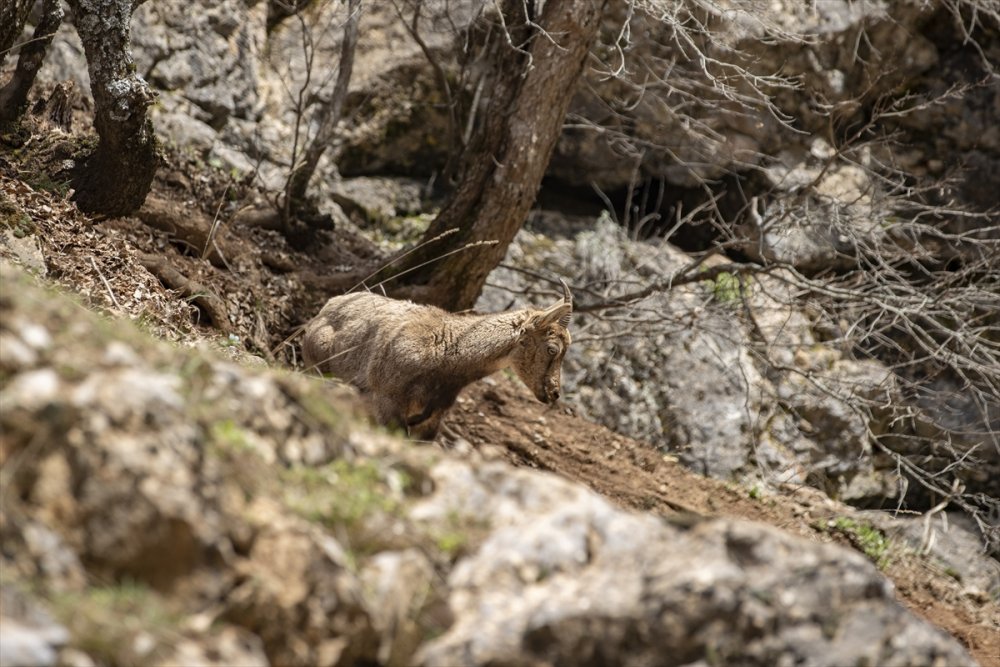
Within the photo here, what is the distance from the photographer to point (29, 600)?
339 centimetres

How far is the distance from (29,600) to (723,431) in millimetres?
9316

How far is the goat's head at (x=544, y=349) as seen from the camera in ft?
27.5

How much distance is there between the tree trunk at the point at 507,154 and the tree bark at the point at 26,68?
11.7 feet

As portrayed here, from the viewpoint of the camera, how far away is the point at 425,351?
8109 mm

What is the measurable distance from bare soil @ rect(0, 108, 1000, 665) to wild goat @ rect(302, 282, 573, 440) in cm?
69

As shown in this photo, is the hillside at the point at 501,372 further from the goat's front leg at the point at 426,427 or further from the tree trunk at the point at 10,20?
the goat's front leg at the point at 426,427

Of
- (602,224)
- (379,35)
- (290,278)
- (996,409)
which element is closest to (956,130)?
(996,409)

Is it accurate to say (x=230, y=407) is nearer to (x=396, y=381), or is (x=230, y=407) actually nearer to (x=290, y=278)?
(x=396, y=381)

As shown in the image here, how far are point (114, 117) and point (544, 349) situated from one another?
12.7ft

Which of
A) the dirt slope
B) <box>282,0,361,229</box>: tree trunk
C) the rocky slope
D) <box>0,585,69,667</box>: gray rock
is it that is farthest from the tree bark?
<box>0,585,69,667</box>: gray rock

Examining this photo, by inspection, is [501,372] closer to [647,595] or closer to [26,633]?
[647,595]

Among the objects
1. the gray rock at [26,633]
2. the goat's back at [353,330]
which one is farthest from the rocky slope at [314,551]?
the goat's back at [353,330]

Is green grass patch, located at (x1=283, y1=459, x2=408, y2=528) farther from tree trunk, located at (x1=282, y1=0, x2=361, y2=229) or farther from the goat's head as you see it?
tree trunk, located at (x1=282, y1=0, x2=361, y2=229)

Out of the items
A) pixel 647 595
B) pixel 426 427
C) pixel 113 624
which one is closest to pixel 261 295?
pixel 426 427
